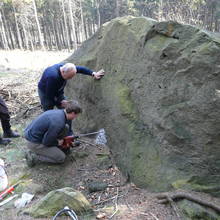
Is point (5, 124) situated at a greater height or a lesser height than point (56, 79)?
lesser

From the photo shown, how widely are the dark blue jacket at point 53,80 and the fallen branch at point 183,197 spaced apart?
3.01m

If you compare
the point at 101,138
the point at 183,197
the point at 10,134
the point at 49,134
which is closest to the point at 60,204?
the point at 183,197

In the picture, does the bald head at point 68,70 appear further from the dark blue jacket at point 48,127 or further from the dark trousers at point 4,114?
the dark trousers at point 4,114

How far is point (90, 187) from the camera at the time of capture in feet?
15.6

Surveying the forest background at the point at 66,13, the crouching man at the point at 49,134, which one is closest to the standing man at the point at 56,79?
the crouching man at the point at 49,134

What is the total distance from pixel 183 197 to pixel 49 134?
Answer: 8.44 feet

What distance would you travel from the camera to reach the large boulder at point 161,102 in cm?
373

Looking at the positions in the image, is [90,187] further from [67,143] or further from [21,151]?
[21,151]

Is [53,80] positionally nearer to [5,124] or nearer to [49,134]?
[49,134]

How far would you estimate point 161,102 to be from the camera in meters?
4.33

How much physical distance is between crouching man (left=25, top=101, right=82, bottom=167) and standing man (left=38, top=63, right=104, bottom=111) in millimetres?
723

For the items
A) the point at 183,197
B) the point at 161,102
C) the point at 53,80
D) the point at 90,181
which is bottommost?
the point at 90,181

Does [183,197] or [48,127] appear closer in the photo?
[183,197]

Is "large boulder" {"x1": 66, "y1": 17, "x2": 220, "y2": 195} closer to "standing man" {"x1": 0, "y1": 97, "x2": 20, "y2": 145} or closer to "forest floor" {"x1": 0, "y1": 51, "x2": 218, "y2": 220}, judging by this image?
"forest floor" {"x1": 0, "y1": 51, "x2": 218, "y2": 220}
